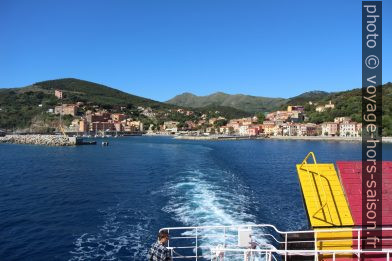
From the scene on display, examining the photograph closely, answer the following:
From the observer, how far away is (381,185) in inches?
345

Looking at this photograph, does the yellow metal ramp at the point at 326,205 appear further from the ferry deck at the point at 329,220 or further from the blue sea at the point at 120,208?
the blue sea at the point at 120,208

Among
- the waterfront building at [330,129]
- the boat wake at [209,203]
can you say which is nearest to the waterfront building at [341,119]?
the waterfront building at [330,129]

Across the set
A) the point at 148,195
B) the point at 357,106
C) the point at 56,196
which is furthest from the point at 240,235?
the point at 357,106

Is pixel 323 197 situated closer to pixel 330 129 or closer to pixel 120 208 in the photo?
pixel 120 208

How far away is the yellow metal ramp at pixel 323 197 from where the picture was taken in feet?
27.0

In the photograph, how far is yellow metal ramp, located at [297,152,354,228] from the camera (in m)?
8.24

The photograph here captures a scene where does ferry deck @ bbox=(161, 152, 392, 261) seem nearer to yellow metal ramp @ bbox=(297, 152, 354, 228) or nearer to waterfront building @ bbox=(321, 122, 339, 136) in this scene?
yellow metal ramp @ bbox=(297, 152, 354, 228)

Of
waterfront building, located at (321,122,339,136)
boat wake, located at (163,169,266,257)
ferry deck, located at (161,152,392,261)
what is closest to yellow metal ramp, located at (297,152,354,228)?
ferry deck, located at (161,152,392,261)

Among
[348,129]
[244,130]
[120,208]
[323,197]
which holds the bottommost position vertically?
[120,208]

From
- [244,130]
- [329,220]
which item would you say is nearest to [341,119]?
[244,130]

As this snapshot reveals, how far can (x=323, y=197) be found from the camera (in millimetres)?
8656

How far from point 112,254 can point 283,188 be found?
61.2 feet

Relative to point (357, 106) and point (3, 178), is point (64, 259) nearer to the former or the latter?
point (3, 178)

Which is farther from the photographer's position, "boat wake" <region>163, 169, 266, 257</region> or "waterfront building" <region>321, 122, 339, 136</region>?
"waterfront building" <region>321, 122, 339, 136</region>
